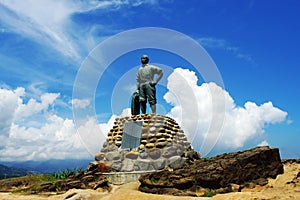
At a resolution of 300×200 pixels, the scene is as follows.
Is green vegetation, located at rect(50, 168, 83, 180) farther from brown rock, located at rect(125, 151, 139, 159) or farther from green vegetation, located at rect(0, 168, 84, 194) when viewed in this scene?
brown rock, located at rect(125, 151, 139, 159)

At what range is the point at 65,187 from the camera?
13633 millimetres

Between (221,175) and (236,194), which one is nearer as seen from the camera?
(236,194)

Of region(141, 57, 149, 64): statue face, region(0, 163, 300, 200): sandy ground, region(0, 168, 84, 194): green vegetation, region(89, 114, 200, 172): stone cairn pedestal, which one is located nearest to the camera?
region(0, 163, 300, 200): sandy ground

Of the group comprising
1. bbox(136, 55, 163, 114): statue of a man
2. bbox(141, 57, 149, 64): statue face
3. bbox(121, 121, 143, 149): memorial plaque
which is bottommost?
bbox(121, 121, 143, 149): memorial plaque

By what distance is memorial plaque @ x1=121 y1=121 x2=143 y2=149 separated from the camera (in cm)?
1802

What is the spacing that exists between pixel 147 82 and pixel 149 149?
509cm

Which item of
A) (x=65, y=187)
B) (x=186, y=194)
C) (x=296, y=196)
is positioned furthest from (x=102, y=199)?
(x=296, y=196)

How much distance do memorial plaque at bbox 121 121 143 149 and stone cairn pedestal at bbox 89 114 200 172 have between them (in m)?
0.21

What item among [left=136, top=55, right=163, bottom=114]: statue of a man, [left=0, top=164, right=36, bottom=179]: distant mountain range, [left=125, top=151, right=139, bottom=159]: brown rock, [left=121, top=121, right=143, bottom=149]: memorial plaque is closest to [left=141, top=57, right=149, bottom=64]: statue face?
[left=136, top=55, right=163, bottom=114]: statue of a man

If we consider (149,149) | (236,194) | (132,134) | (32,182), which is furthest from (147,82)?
(236,194)

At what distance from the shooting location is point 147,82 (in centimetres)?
2045

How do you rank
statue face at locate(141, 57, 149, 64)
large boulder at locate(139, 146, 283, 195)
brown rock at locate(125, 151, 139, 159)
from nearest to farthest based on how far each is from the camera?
large boulder at locate(139, 146, 283, 195) < brown rock at locate(125, 151, 139, 159) < statue face at locate(141, 57, 149, 64)

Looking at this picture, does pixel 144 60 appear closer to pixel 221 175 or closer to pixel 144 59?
pixel 144 59

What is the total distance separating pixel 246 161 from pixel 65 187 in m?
7.78
